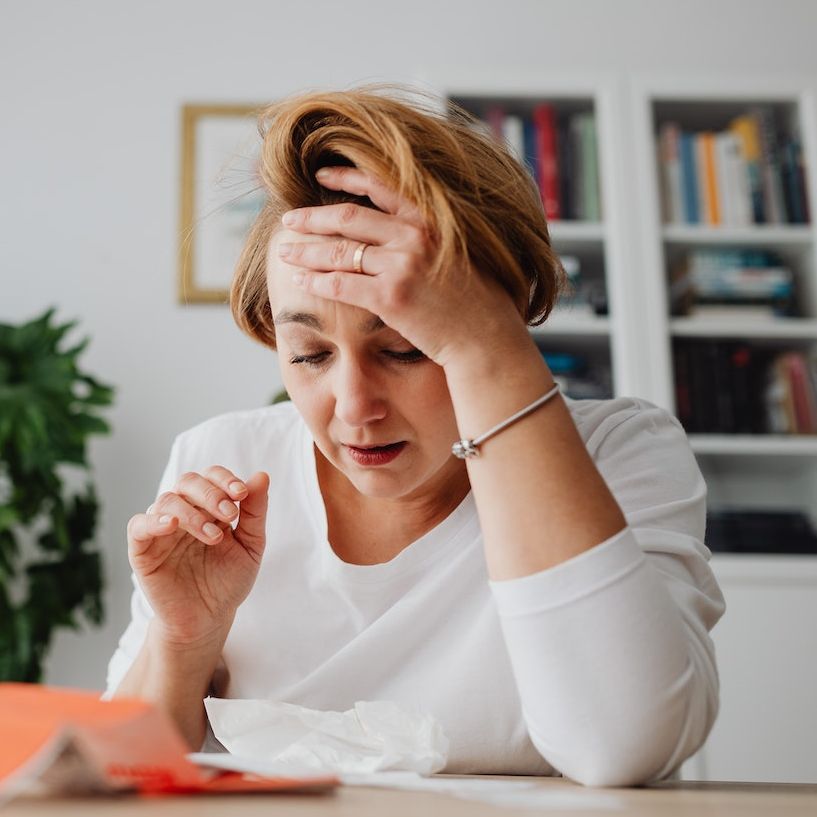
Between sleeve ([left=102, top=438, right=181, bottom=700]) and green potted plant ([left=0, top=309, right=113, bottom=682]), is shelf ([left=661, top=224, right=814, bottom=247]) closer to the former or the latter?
green potted plant ([left=0, top=309, right=113, bottom=682])

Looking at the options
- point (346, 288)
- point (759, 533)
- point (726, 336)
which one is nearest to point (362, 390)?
point (346, 288)

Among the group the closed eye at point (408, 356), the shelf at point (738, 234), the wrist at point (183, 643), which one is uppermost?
the shelf at point (738, 234)

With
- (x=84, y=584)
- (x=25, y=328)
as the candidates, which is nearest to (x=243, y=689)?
(x=84, y=584)

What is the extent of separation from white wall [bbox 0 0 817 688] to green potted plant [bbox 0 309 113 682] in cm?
34

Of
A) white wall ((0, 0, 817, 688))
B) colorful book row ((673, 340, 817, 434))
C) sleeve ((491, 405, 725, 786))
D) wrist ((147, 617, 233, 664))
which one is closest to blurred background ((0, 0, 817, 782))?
white wall ((0, 0, 817, 688))

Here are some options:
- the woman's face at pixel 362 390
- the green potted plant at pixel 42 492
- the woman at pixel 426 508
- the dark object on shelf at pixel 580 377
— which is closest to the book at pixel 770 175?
the dark object on shelf at pixel 580 377

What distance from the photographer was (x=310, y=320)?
0.94 meters

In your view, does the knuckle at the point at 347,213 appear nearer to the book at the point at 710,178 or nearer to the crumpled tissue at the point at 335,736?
the crumpled tissue at the point at 335,736

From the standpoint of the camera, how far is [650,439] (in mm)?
1047

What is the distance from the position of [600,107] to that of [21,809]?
2.52 meters

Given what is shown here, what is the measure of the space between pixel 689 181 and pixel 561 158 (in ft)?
1.17

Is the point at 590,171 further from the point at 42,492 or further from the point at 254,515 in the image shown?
the point at 254,515

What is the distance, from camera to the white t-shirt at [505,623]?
735mm

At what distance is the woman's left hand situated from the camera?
0.84 metres
